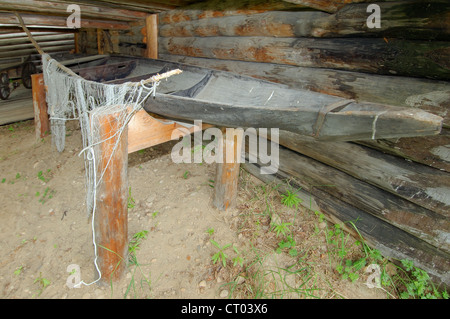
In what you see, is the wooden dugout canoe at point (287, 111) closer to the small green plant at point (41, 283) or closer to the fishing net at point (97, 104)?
the fishing net at point (97, 104)

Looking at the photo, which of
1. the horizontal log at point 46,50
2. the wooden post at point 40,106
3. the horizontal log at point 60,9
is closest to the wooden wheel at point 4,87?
the horizontal log at point 46,50

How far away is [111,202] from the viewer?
225cm

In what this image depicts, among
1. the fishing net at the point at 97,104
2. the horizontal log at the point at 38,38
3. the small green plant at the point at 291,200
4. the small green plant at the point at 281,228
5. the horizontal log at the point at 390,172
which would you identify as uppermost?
the horizontal log at the point at 38,38

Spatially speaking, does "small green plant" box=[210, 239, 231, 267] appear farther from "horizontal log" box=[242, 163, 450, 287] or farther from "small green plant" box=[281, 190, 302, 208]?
"horizontal log" box=[242, 163, 450, 287]

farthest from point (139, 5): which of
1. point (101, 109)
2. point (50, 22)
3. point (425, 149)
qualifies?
point (425, 149)

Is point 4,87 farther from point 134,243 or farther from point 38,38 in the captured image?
point 134,243

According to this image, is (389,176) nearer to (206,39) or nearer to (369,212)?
(369,212)

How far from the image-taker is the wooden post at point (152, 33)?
183 inches

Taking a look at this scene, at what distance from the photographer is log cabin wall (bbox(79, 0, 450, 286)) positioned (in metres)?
2.03

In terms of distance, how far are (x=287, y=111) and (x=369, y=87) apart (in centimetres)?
110

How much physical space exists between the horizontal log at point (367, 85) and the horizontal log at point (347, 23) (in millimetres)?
304

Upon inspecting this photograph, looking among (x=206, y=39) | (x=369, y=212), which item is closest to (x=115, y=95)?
(x=206, y=39)

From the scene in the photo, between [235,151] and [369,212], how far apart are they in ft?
4.58

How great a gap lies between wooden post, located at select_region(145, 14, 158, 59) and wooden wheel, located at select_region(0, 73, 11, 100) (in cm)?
414
